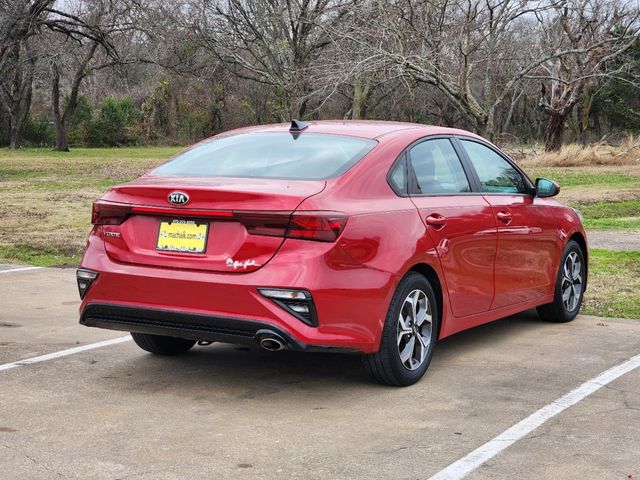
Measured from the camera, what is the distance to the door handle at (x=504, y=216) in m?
6.83

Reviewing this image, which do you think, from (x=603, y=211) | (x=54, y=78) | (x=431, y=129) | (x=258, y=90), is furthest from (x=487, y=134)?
(x=258, y=90)

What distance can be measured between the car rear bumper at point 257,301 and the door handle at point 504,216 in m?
1.60

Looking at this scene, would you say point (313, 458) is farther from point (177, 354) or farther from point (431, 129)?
point (431, 129)

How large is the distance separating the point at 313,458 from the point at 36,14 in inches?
1012

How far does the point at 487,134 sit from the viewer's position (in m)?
25.6

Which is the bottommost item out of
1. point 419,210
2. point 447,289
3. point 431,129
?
point 447,289

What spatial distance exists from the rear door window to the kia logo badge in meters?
1.47

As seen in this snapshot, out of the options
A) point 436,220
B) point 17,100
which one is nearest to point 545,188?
point 436,220

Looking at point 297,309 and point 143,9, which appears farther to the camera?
point 143,9

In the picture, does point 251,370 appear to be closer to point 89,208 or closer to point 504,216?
point 504,216

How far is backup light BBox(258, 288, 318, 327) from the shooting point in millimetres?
5152

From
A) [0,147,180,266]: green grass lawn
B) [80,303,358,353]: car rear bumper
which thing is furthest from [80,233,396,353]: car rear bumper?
[0,147,180,266]: green grass lawn

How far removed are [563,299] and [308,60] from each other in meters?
28.4

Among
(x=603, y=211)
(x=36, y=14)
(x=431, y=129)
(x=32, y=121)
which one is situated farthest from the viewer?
(x=32, y=121)
